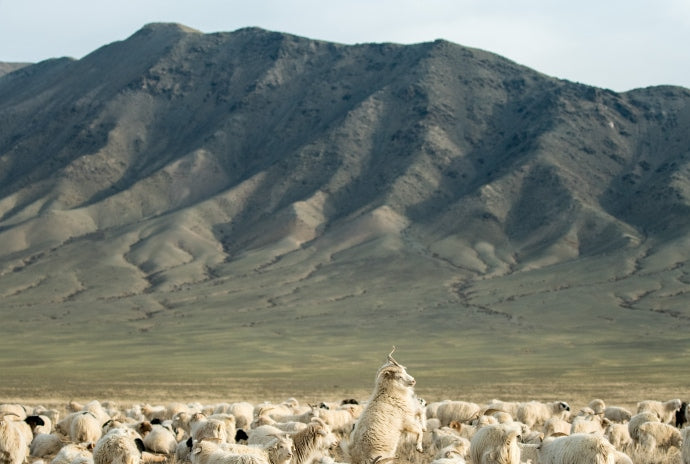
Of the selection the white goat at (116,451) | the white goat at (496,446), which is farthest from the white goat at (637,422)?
the white goat at (116,451)

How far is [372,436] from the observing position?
1330cm

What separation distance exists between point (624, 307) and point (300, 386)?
9030 centimetres

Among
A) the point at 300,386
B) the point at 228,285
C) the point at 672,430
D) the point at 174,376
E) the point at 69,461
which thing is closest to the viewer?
the point at 69,461

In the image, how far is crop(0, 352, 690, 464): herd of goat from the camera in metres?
13.5

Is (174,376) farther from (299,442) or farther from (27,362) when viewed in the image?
(299,442)

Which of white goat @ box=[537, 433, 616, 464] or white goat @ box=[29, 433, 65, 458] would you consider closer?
white goat @ box=[537, 433, 616, 464]

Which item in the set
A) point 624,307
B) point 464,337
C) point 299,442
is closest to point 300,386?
point 299,442

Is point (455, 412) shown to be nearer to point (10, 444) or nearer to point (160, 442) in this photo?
point (160, 442)

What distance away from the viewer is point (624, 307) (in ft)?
444

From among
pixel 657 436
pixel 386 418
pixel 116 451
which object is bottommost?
pixel 657 436

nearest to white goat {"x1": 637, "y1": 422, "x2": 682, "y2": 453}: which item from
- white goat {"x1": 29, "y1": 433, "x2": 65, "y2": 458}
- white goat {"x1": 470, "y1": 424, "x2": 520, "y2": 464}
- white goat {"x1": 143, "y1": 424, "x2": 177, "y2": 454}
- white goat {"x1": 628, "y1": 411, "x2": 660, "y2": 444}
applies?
white goat {"x1": 628, "y1": 411, "x2": 660, "y2": 444}

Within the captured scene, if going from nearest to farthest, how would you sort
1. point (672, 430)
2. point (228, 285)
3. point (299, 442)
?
point (299, 442) < point (672, 430) < point (228, 285)

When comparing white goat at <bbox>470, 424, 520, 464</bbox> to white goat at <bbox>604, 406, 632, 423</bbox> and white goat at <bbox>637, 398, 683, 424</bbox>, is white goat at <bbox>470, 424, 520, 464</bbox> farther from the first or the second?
white goat at <bbox>604, 406, 632, 423</bbox>

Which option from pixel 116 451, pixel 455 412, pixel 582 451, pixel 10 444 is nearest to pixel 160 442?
pixel 10 444
